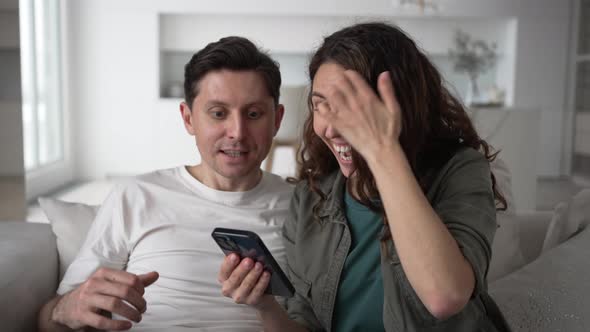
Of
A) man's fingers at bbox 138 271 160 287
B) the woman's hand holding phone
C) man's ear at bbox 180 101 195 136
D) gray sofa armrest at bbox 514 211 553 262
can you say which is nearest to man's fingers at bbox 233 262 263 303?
the woman's hand holding phone

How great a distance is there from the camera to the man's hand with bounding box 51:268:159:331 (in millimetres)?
1125

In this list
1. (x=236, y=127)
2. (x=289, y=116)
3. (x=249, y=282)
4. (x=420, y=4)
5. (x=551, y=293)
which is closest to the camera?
(x=249, y=282)

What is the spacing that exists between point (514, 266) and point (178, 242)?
33.7 inches

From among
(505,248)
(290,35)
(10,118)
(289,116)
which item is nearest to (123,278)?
(505,248)

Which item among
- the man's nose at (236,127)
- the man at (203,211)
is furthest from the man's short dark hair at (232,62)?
the man's nose at (236,127)

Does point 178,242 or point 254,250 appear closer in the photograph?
point 254,250

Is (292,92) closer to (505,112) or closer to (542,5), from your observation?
(505,112)

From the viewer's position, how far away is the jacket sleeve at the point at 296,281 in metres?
1.32

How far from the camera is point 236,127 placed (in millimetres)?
1382

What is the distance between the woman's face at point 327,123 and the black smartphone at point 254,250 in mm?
222

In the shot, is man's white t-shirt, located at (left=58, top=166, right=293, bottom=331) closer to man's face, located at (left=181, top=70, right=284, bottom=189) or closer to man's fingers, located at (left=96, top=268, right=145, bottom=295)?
man's face, located at (left=181, top=70, right=284, bottom=189)

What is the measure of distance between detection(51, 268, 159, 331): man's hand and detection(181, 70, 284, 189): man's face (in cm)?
36

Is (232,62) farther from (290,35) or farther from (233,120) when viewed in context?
(290,35)

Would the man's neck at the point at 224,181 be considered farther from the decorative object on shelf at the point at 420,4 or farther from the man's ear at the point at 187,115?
the decorative object on shelf at the point at 420,4
